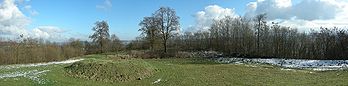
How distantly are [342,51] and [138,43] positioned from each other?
157 ft

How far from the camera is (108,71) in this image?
976 inches

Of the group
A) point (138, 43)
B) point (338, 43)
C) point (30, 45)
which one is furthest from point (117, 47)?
point (338, 43)

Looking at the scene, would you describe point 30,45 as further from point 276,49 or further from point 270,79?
point 276,49

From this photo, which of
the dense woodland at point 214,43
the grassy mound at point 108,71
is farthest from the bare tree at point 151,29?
the grassy mound at point 108,71

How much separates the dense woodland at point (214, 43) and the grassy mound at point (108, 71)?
1356 centimetres

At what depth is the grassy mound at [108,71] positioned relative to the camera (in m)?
23.8

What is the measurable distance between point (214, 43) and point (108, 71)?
54099 mm

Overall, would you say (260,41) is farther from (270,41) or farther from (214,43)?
(214,43)

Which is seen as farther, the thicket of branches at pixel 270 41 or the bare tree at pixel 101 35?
the bare tree at pixel 101 35

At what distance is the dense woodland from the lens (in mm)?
39375

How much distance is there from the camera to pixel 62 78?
71.1 feet

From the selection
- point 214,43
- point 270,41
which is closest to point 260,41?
point 270,41

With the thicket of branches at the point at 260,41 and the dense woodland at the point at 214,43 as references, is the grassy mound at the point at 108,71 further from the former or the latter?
the thicket of branches at the point at 260,41

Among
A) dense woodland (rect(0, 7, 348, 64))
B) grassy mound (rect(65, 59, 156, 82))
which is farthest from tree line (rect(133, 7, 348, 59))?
grassy mound (rect(65, 59, 156, 82))
